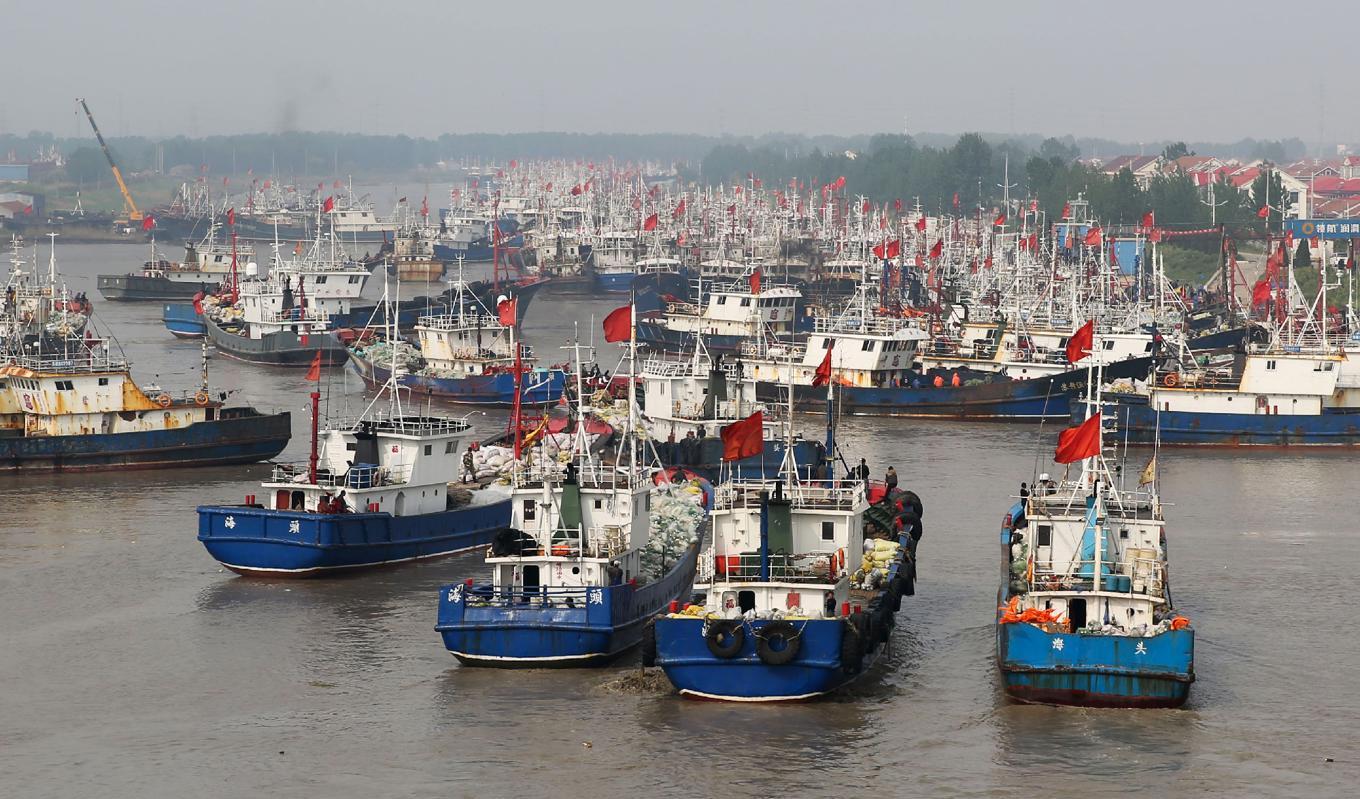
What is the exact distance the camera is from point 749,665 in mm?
32000

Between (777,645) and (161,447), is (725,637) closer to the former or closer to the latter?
(777,645)

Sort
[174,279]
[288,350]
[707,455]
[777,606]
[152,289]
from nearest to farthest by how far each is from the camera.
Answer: [777,606]
[707,455]
[288,350]
[152,289]
[174,279]

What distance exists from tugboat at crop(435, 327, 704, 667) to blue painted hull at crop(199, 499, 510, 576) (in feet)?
20.8

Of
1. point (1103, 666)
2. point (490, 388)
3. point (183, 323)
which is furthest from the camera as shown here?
point (183, 323)

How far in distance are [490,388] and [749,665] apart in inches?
1803

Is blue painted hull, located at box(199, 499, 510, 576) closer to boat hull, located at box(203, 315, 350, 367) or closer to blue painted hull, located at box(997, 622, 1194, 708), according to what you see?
blue painted hull, located at box(997, 622, 1194, 708)

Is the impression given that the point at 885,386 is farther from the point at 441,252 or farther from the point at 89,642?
the point at 441,252

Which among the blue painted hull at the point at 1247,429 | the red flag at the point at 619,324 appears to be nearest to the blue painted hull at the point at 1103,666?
the red flag at the point at 619,324

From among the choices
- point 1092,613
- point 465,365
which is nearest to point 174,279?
point 465,365

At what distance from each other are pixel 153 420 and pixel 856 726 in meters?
34.8

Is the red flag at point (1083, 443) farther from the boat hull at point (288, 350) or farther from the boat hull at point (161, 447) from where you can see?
the boat hull at point (288, 350)

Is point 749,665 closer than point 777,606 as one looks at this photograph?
Yes

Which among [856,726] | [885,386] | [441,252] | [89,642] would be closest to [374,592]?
[89,642]

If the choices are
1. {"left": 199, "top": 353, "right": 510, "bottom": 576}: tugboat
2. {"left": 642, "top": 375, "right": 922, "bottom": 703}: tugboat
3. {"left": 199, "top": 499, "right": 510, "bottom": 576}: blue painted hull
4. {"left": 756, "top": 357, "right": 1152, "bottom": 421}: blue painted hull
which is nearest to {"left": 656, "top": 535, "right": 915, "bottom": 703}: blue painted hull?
{"left": 642, "top": 375, "right": 922, "bottom": 703}: tugboat
